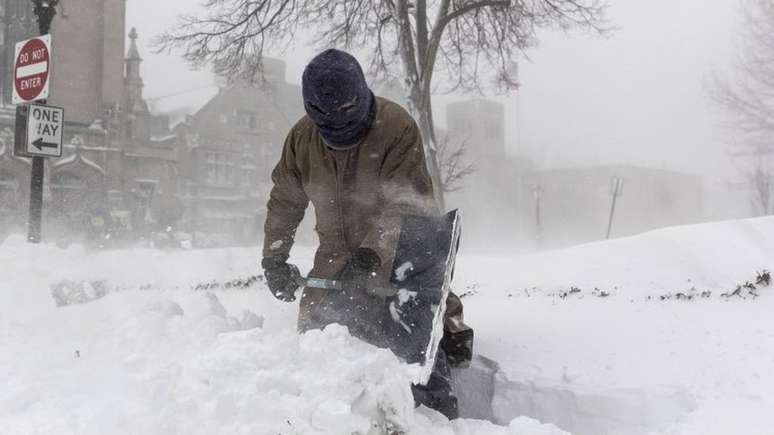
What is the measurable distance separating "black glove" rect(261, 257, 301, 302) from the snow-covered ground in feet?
0.98

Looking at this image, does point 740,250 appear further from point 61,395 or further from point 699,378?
point 61,395

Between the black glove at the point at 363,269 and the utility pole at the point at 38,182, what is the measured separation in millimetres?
5254

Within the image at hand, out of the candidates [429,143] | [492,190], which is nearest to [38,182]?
[429,143]

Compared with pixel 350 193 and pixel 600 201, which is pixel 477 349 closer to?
pixel 350 193

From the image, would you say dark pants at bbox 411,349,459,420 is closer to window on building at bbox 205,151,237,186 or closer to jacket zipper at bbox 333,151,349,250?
jacket zipper at bbox 333,151,349,250

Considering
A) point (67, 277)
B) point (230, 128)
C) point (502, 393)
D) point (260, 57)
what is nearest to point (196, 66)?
point (260, 57)

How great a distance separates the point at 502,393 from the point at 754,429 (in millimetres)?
1685

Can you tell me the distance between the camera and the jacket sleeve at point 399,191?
119 inches

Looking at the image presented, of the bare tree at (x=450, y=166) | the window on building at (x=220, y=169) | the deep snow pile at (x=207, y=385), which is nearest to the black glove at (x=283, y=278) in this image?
the deep snow pile at (x=207, y=385)

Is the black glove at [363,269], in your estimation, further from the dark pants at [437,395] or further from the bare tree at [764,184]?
the bare tree at [764,184]

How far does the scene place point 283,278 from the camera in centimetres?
335

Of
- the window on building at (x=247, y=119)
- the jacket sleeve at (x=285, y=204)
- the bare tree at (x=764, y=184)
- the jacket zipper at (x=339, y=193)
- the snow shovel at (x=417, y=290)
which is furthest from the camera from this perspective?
the window on building at (x=247, y=119)

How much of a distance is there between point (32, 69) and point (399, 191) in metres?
5.70

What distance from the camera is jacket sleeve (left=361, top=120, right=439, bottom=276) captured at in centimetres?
301
